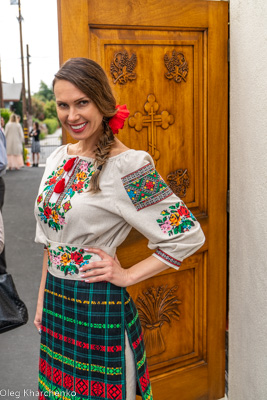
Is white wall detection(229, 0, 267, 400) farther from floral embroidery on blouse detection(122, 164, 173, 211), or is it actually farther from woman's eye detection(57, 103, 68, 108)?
woman's eye detection(57, 103, 68, 108)

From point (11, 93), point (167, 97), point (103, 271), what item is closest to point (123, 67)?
point (167, 97)

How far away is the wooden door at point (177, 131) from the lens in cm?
242

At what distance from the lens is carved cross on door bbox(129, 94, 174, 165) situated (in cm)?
252

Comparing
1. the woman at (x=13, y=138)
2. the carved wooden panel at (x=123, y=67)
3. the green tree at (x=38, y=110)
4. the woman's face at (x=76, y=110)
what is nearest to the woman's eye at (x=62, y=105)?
the woman's face at (x=76, y=110)

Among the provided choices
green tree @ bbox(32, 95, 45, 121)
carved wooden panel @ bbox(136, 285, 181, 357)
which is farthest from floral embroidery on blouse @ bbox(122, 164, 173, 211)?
green tree @ bbox(32, 95, 45, 121)

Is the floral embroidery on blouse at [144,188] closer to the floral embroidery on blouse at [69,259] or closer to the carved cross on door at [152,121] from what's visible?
the floral embroidery on blouse at [69,259]

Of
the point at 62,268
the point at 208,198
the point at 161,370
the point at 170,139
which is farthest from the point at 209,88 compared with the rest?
the point at 161,370

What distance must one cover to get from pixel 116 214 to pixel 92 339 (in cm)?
47

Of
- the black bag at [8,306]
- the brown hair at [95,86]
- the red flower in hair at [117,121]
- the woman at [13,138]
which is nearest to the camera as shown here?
the brown hair at [95,86]

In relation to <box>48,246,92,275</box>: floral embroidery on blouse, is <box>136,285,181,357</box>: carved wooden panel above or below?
below

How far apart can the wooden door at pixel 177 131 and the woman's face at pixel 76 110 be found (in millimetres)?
527

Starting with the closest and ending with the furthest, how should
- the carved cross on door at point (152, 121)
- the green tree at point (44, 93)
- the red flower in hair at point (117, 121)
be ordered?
the red flower in hair at point (117, 121) < the carved cross on door at point (152, 121) < the green tree at point (44, 93)

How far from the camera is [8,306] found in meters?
2.23

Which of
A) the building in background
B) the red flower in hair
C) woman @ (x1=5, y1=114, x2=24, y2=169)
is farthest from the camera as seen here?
the building in background
